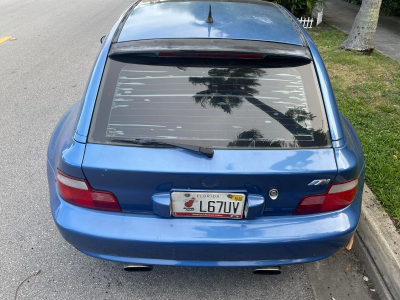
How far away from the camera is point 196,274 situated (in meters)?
2.55

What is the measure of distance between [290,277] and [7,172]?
9.72ft

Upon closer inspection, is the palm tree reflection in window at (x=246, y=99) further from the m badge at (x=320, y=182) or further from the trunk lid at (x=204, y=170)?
the m badge at (x=320, y=182)

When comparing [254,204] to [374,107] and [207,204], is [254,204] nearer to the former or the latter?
[207,204]

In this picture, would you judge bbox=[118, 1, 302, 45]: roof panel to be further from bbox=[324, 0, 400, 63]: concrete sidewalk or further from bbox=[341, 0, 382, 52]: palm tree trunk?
bbox=[324, 0, 400, 63]: concrete sidewalk

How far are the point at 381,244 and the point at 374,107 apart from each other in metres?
2.61

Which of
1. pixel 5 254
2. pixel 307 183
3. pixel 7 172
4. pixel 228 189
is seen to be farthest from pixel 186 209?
pixel 7 172

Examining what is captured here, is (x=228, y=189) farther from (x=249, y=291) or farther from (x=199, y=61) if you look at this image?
(x=249, y=291)

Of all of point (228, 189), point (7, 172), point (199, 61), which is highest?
point (199, 61)

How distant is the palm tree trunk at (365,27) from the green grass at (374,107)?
215mm

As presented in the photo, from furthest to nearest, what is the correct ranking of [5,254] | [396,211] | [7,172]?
[7,172]
[396,211]
[5,254]

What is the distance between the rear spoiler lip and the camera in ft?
6.70

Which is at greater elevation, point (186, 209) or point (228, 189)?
point (228, 189)

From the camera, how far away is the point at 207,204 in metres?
1.93

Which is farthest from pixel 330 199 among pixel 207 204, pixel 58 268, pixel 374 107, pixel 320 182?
pixel 374 107
